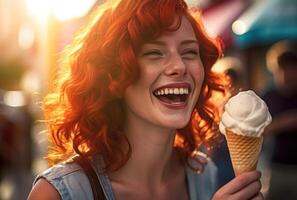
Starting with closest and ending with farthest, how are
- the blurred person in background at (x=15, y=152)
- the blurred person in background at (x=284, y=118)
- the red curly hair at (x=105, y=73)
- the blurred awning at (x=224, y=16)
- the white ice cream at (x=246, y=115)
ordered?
the white ice cream at (x=246, y=115) < the red curly hair at (x=105, y=73) < the blurred person in background at (x=284, y=118) < the blurred person in background at (x=15, y=152) < the blurred awning at (x=224, y=16)

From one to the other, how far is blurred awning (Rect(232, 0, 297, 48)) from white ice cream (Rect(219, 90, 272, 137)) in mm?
7547

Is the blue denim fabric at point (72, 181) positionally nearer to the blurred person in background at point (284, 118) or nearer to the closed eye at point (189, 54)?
the closed eye at point (189, 54)

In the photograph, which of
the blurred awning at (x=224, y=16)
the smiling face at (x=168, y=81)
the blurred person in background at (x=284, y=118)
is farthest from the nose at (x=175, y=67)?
the blurred awning at (x=224, y=16)

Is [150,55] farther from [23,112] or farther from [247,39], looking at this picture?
[23,112]

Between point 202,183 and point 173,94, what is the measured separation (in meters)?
0.53

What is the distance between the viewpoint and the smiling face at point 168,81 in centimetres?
289

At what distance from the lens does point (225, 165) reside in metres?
6.16

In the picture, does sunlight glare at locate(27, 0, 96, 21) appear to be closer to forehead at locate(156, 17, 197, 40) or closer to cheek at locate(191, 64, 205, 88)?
forehead at locate(156, 17, 197, 40)

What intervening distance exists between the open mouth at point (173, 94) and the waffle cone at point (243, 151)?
0.68ft

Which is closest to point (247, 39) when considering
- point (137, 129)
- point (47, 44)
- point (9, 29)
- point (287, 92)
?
point (287, 92)

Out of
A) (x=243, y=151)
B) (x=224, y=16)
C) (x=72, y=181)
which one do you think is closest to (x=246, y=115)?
(x=243, y=151)

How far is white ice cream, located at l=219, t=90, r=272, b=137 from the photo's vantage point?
2803 millimetres

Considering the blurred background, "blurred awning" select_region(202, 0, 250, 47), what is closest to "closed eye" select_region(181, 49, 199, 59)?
the blurred background

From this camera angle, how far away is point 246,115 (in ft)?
9.20
